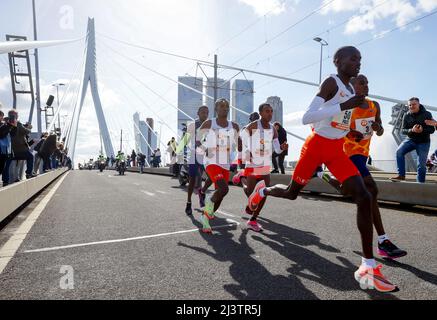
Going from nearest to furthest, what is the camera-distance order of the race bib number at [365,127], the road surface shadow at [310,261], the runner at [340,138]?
the road surface shadow at [310,261], the runner at [340,138], the race bib number at [365,127]

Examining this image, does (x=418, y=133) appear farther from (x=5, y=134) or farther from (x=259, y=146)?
(x=5, y=134)

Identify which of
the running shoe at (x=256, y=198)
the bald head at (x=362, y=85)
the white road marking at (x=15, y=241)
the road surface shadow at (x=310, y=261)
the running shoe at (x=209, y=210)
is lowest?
the road surface shadow at (x=310, y=261)

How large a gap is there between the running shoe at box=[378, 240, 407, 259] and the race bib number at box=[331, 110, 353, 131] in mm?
1320

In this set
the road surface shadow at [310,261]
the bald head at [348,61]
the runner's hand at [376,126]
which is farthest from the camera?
the runner's hand at [376,126]

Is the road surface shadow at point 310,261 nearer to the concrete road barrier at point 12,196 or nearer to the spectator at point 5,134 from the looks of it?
the concrete road barrier at point 12,196

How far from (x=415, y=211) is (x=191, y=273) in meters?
5.82

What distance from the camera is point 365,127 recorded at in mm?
4570

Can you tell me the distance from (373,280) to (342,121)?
4.81 ft

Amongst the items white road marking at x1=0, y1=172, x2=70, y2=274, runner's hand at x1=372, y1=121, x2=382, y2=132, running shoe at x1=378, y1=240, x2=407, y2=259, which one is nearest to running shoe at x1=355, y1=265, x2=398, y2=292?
running shoe at x1=378, y1=240, x2=407, y2=259

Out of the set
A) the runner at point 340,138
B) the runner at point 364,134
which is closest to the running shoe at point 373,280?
the runner at point 340,138

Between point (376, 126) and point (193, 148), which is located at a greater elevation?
point (376, 126)

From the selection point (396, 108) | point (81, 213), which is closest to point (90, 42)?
point (396, 108)

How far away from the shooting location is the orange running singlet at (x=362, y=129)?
4480mm

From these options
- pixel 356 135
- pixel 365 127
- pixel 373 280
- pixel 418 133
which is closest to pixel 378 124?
pixel 365 127
